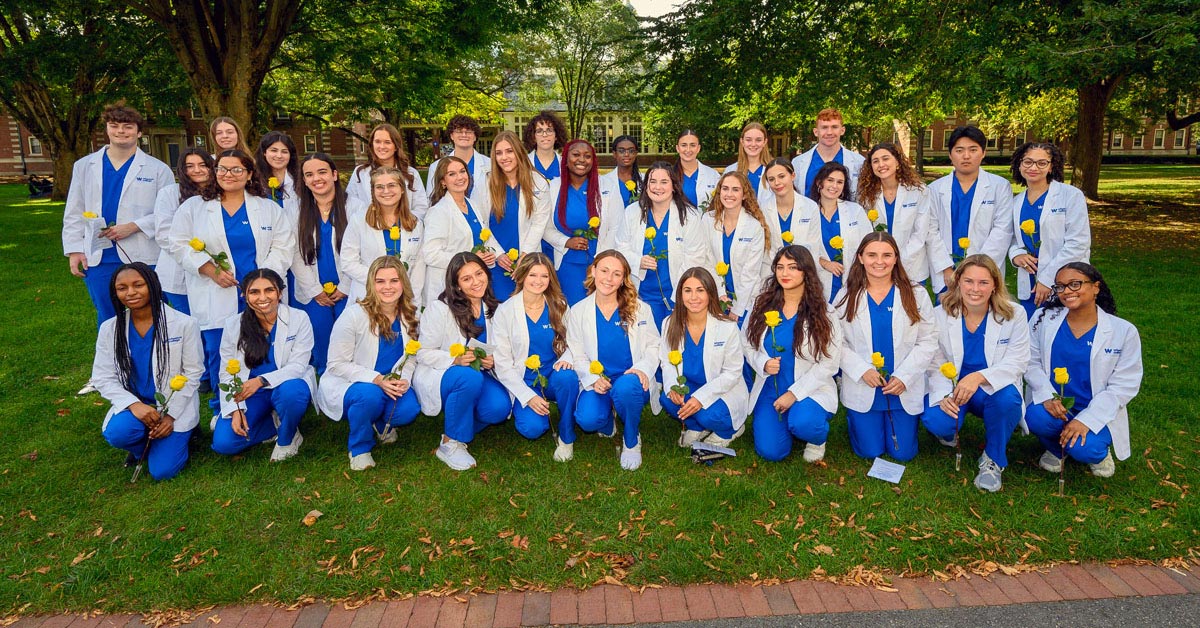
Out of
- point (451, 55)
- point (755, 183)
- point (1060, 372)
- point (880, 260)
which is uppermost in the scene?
point (451, 55)

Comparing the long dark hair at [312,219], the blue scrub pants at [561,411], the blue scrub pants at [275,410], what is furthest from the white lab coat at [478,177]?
the blue scrub pants at [275,410]

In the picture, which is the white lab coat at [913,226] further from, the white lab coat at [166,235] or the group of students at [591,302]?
the white lab coat at [166,235]

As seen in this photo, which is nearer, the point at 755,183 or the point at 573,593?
the point at 573,593

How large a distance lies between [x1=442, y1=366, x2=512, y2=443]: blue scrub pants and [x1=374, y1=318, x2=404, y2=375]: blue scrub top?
50 centimetres

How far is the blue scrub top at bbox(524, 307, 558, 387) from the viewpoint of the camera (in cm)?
553

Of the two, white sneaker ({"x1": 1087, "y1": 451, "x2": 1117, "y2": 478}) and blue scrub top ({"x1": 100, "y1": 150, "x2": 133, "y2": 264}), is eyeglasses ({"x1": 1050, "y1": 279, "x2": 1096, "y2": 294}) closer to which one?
white sneaker ({"x1": 1087, "y1": 451, "x2": 1117, "y2": 478})

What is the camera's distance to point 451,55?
50.8 ft

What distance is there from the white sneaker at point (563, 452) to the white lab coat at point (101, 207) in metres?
4.11

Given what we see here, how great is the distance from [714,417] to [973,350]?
1.84m

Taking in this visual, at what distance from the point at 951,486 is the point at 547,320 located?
3.01 meters

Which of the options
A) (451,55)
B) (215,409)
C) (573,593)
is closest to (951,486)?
(573,593)

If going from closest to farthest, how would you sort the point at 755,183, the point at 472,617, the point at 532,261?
the point at 472,617, the point at 532,261, the point at 755,183

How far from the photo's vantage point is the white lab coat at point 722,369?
5223 mm

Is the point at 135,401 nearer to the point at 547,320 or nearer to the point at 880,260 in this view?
the point at 547,320
